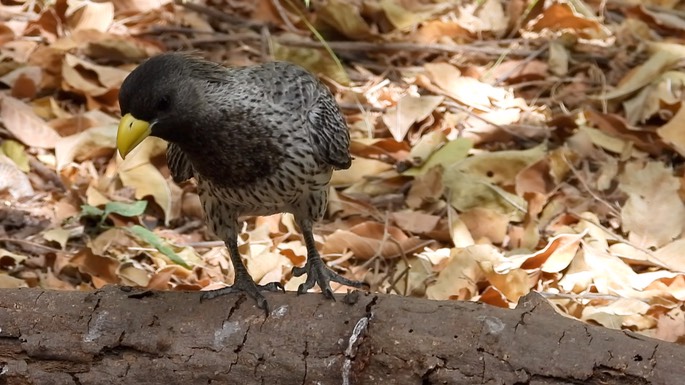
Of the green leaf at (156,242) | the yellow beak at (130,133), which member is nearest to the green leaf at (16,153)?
the green leaf at (156,242)

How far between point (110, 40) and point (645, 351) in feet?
14.1

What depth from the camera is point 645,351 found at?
2949 millimetres

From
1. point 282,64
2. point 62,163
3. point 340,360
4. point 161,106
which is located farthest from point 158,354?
point 62,163

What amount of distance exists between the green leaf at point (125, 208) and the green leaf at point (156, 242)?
0.45 ft

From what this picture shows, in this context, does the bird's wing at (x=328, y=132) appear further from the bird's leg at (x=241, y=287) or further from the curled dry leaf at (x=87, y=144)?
the curled dry leaf at (x=87, y=144)

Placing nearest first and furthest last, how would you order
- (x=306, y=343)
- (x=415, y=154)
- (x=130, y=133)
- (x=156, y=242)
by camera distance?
(x=306, y=343) < (x=130, y=133) < (x=156, y=242) < (x=415, y=154)

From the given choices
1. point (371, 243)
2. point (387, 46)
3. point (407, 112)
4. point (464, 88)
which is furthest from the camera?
point (387, 46)

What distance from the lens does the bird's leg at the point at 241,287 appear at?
11.4ft

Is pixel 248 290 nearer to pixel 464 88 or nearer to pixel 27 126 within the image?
pixel 27 126

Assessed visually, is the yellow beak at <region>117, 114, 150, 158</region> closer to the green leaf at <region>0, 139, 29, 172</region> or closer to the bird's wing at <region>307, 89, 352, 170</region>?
the bird's wing at <region>307, 89, 352, 170</region>

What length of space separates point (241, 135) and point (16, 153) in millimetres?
2301

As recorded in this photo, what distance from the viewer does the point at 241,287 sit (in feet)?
12.2

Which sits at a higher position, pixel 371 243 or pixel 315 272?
pixel 315 272

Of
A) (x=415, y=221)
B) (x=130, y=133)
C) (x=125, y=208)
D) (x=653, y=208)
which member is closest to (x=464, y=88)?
(x=415, y=221)
